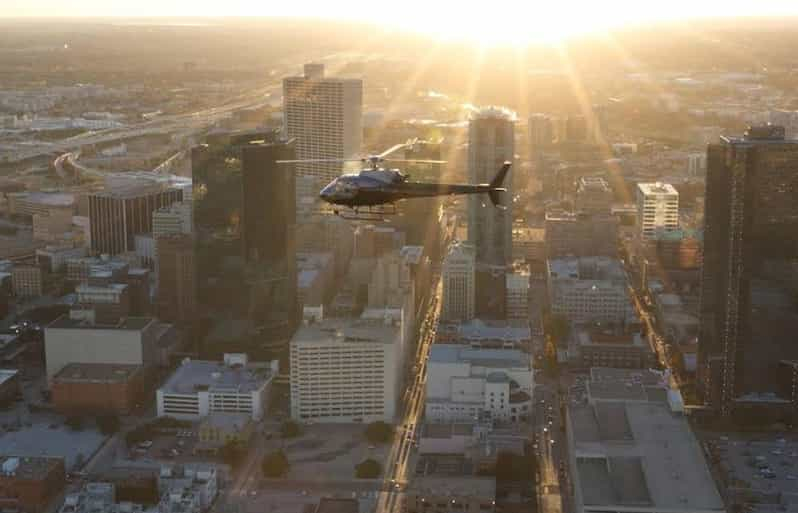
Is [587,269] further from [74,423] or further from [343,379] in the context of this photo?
[74,423]

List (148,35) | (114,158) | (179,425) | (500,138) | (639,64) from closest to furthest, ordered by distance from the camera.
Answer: (179,425) < (500,138) < (114,158) < (639,64) < (148,35)

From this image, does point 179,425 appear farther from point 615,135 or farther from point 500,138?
point 615,135

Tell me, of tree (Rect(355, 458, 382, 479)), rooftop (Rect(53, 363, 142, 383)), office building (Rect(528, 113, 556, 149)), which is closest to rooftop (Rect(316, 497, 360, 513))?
tree (Rect(355, 458, 382, 479))

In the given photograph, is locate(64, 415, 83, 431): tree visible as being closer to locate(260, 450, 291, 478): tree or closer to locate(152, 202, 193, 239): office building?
locate(260, 450, 291, 478): tree

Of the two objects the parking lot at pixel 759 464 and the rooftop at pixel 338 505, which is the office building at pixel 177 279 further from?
the parking lot at pixel 759 464

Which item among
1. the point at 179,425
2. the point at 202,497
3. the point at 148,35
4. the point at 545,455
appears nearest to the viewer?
the point at 202,497

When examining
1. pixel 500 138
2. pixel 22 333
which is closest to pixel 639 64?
pixel 500 138

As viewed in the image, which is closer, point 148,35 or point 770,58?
point 770,58

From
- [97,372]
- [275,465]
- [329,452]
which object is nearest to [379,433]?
[329,452]
